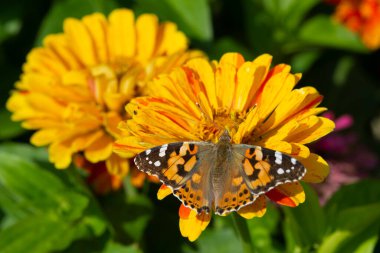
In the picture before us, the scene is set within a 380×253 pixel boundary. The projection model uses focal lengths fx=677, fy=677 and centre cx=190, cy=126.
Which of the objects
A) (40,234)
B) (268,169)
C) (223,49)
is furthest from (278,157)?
(223,49)

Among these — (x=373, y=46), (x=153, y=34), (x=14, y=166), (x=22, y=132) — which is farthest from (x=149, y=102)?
(x=373, y=46)

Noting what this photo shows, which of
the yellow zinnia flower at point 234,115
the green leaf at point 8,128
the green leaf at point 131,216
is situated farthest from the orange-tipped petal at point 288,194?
the green leaf at point 8,128

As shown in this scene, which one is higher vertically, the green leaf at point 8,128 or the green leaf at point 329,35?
the green leaf at point 329,35

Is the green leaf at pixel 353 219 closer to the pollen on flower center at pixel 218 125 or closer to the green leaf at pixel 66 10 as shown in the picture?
the pollen on flower center at pixel 218 125

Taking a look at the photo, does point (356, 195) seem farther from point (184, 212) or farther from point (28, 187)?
point (28, 187)

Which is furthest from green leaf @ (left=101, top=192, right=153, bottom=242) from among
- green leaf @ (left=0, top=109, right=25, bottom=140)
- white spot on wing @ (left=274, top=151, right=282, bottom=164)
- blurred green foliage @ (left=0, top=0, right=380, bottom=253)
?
white spot on wing @ (left=274, top=151, right=282, bottom=164)

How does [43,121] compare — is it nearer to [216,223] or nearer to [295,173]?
[216,223]
